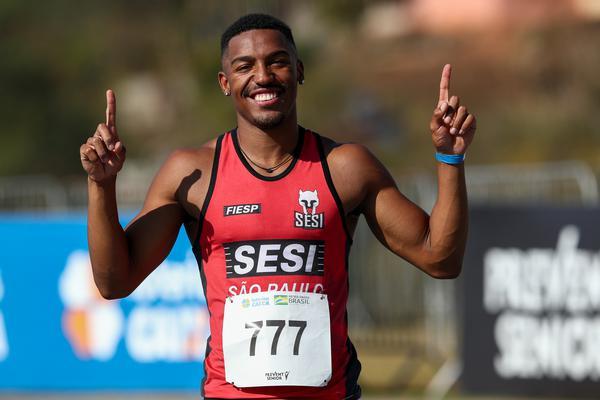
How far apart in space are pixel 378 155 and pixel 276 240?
82.3ft

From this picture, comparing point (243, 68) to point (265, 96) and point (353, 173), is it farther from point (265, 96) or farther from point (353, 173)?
point (353, 173)

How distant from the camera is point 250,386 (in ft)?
14.4

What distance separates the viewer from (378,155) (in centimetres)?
2938

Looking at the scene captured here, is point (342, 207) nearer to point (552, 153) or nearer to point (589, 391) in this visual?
point (589, 391)

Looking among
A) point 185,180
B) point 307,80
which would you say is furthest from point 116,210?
point 307,80

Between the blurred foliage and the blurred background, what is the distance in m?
0.09

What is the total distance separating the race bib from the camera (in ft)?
14.3

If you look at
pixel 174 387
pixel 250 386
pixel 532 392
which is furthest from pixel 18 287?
pixel 250 386

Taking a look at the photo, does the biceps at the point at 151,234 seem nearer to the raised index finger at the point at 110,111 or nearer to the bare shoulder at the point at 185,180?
the bare shoulder at the point at 185,180

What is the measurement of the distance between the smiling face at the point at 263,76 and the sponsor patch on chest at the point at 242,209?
0.28 metres

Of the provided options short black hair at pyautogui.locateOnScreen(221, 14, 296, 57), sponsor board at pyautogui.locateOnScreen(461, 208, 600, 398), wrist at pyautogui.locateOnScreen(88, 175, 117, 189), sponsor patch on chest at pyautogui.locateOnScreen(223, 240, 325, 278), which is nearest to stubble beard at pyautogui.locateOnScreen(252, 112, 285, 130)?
short black hair at pyautogui.locateOnScreen(221, 14, 296, 57)

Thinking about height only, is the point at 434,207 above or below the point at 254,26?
below

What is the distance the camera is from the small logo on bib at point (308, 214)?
14.4ft

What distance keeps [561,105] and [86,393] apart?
25388 millimetres
